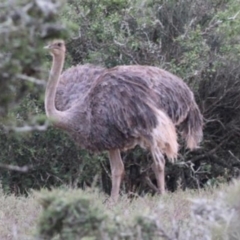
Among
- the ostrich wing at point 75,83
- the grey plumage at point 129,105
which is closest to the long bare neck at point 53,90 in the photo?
Answer: the grey plumage at point 129,105

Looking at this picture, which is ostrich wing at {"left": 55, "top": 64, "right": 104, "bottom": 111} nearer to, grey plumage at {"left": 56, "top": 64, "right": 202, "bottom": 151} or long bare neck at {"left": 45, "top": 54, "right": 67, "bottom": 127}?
grey plumage at {"left": 56, "top": 64, "right": 202, "bottom": 151}

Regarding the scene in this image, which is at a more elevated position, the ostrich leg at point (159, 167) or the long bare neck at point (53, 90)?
the long bare neck at point (53, 90)

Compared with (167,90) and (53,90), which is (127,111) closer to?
(167,90)

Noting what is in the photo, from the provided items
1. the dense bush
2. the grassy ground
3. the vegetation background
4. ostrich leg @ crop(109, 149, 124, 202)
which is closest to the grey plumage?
ostrich leg @ crop(109, 149, 124, 202)

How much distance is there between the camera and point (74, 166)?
1082cm

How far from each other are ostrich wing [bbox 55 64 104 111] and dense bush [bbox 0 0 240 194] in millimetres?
483

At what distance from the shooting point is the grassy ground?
483 cm

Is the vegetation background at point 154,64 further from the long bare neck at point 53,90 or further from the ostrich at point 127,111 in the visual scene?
the long bare neck at point 53,90

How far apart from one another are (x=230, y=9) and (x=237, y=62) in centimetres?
67

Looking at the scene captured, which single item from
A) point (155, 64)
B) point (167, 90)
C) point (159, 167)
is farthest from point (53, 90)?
point (155, 64)

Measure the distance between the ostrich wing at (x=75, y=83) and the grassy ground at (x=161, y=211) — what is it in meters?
2.01

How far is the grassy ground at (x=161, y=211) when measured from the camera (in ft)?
15.8

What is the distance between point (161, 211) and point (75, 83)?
A: 3.77 m

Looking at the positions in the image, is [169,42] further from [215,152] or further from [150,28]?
[215,152]
